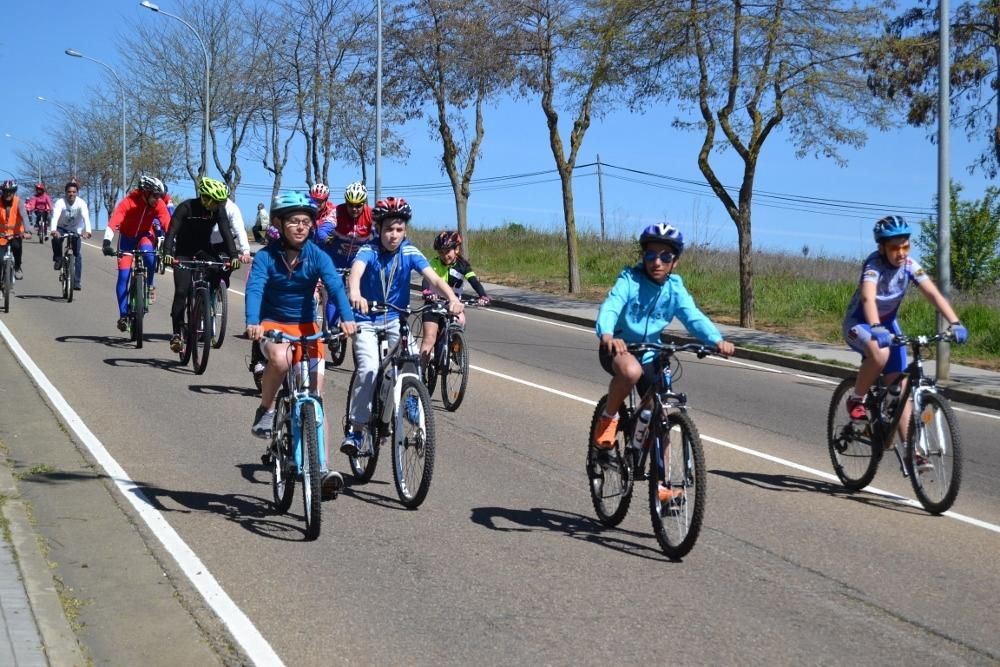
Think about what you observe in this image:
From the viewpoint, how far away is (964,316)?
22.3m

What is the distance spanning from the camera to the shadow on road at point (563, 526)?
7203 mm

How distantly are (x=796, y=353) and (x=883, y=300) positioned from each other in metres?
11.1

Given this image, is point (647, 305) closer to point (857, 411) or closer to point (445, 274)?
point (857, 411)

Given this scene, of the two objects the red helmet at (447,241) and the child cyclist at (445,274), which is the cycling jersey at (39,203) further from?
the red helmet at (447,241)

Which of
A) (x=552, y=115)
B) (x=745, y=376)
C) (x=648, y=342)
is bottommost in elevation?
(x=745, y=376)

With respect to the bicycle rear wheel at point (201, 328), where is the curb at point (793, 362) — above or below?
below

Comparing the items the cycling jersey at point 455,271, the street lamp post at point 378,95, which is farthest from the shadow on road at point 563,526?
the street lamp post at point 378,95

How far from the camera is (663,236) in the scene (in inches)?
279

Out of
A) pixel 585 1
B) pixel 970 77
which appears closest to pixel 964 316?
pixel 970 77

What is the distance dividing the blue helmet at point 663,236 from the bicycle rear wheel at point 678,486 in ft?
3.23

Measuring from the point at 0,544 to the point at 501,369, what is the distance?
32.6 ft

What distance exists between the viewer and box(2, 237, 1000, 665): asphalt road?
560cm

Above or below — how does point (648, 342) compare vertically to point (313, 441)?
above

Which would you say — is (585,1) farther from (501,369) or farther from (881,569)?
(881,569)
